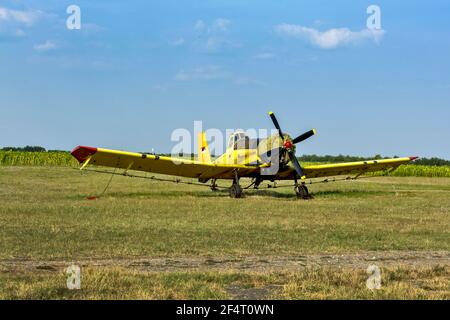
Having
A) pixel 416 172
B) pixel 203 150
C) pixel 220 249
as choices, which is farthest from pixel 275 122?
pixel 416 172

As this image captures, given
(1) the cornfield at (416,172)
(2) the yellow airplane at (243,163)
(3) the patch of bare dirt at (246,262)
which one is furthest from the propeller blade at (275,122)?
(1) the cornfield at (416,172)

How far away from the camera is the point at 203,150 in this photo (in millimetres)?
32219

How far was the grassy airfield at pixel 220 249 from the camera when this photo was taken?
8297 mm

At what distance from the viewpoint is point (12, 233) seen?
44.4ft

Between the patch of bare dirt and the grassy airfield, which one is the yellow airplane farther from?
the patch of bare dirt

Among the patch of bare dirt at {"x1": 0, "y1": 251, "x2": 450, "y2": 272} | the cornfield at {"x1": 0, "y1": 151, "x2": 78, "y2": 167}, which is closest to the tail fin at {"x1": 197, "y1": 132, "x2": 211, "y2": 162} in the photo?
the patch of bare dirt at {"x1": 0, "y1": 251, "x2": 450, "y2": 272}

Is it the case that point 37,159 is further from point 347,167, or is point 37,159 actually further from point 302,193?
point 302,193

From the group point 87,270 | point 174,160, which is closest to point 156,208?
point 174,160

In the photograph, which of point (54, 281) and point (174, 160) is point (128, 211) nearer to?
point (174, 160)

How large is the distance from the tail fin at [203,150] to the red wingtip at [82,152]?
10.1 metres

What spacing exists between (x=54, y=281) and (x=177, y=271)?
195cm

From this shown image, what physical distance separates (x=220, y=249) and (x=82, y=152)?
1159 cm
